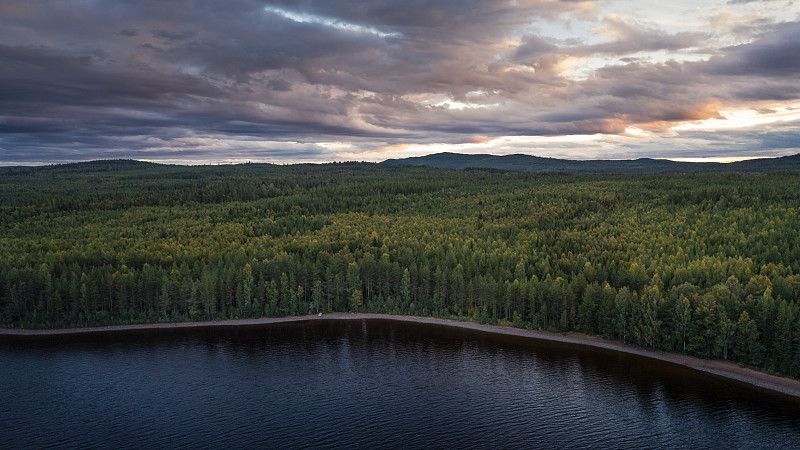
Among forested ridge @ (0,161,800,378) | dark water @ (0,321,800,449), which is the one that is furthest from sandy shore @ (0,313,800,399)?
dark water @ (0,321,800,449)

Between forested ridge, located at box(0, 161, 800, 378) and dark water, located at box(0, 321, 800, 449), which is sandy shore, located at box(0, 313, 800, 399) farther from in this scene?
dark water, located at box(0, 321, 800, 449)

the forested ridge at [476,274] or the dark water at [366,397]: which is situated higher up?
the forested ridge at [476,274]

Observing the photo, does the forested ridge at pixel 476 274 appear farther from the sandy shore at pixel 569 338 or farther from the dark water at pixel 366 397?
the dark water at pixel 366 397

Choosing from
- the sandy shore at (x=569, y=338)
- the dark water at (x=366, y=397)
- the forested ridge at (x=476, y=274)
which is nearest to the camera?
the dark water at (x=366, y=397)

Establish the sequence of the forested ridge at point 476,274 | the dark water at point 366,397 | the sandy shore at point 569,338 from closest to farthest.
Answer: the dark water at point 366,397 → the sandy shore at point 569,338 → the forested ridge at point 476,274

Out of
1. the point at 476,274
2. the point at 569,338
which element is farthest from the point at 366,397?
the point at 476,274

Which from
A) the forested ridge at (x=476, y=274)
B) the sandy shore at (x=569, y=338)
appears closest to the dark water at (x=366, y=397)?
the sandy shore at (x=569, y=338)

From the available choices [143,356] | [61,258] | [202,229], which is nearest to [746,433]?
[143,356]
